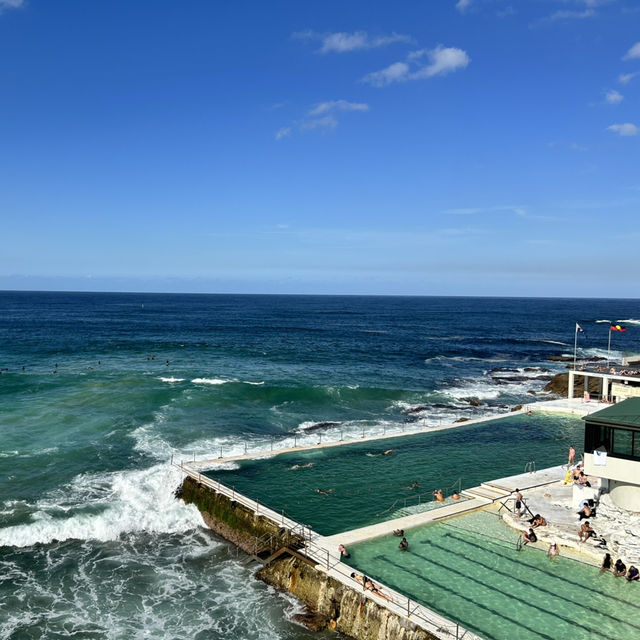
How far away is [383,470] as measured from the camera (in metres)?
31.7

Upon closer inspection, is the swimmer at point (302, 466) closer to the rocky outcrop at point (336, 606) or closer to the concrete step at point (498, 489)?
the concrete step at point (498, 489)

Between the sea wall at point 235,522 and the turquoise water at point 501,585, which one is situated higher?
the turquoise water at point 501,585

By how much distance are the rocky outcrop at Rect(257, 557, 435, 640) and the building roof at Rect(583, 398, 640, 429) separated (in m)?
12.3

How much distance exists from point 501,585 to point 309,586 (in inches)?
266

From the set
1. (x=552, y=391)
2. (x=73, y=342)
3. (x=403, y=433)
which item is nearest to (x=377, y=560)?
(x=403, y=433)

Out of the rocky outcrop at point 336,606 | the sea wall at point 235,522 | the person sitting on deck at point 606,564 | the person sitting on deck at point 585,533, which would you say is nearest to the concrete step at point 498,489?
the person sitting on deck at point 585,533

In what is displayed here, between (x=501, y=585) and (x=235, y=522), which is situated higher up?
(x=501, y=585)

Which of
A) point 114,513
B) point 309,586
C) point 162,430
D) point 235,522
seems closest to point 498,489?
point 309,586

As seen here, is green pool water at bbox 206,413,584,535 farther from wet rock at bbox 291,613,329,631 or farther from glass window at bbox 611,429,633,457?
glass window at bbox 611,429,633,457

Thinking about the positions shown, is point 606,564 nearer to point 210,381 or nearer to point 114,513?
point 114,513

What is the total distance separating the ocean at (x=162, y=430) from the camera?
19750 millimetres

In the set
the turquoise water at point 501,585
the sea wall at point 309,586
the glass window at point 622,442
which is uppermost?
the glass window at point 622,442

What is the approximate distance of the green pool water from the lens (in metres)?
26.2

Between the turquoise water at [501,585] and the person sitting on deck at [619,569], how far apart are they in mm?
185
